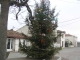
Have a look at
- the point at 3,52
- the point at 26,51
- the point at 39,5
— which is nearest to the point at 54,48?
the point at 26,51

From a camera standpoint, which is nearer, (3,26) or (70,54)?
(3,26)

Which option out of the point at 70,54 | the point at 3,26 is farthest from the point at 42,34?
the point at 70,54

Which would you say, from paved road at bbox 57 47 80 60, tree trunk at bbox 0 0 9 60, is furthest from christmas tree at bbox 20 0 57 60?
tree trunk at bbox 0 0 9 60

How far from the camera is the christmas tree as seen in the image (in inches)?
760

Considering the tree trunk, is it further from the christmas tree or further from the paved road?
the paved road

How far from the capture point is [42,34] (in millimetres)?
19672

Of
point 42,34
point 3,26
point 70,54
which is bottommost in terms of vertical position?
point 70,54

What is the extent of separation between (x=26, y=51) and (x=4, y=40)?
9743 mm

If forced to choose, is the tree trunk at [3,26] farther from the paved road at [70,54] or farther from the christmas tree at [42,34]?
the paved road at [70,54]

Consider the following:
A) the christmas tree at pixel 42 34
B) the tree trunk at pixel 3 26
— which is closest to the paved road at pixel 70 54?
the christmas tree at pixel 42 34

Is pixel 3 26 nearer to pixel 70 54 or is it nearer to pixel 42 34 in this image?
pixel 42 34

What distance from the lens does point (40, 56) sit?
19266 millimetres

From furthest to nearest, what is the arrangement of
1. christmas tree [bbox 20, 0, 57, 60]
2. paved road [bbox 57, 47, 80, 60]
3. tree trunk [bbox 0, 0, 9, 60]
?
paved road [bbox 57, 47, 80, 60] → christmas tree [bbox 20, 0, 57, 60] → tree trunk [bbox 0, 0, 9, 60]

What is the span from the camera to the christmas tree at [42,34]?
63.4 ft
